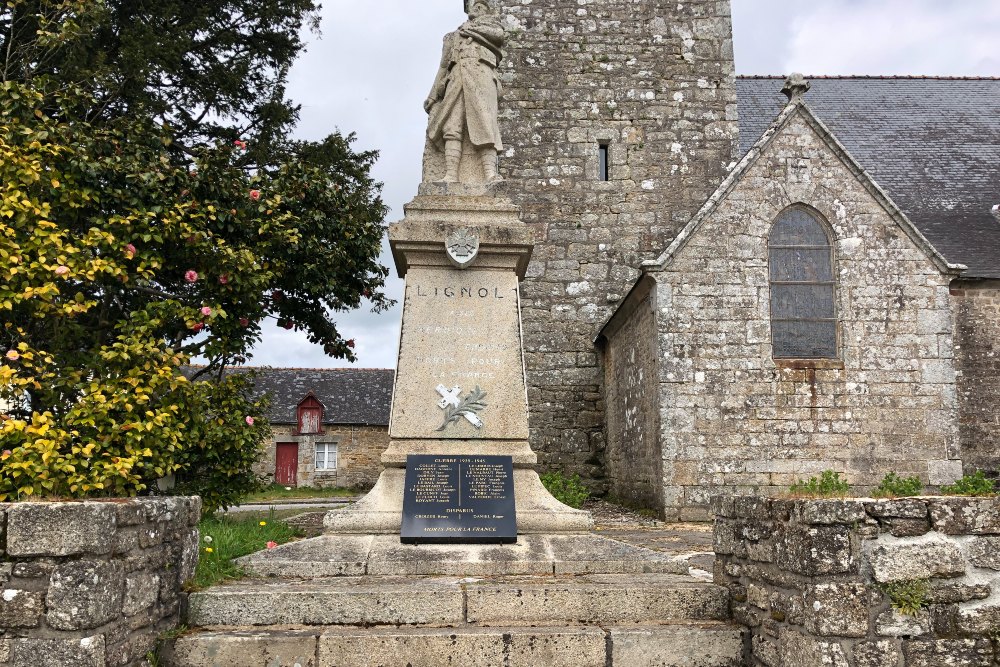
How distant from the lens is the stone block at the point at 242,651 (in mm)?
3705

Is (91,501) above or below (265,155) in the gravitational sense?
below

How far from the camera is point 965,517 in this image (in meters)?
3.60

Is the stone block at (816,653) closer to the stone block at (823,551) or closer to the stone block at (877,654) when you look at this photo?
the stone block at (877,654)

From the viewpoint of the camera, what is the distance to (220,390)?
796cm

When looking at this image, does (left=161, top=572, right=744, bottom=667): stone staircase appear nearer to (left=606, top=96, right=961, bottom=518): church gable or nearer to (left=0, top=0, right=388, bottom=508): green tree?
(left=0, top=0, right=388, bottom=508): green tree

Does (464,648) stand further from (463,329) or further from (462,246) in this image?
(462,246)

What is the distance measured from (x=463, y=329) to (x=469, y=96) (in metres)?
2.14

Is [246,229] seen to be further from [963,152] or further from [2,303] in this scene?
[963,152]

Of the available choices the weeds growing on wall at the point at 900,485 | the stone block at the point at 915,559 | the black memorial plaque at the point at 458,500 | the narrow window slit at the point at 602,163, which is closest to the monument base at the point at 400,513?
the black memorial plaque at the point at 458,500

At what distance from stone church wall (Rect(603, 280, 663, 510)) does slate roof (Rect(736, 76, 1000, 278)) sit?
4.51 m

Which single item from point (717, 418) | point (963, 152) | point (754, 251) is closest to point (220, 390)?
point (717, 418)

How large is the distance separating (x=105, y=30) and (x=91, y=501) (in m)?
10.1

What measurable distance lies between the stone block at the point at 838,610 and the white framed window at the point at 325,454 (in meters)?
26.6

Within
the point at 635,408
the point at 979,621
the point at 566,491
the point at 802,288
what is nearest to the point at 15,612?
the point at 979,621
